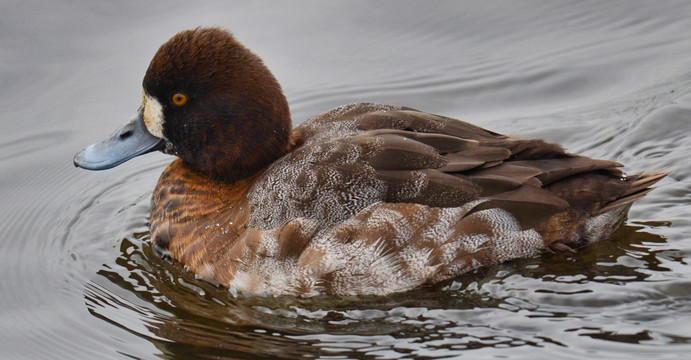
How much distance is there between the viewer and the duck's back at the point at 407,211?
17.8ft

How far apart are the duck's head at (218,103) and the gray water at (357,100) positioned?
80cm

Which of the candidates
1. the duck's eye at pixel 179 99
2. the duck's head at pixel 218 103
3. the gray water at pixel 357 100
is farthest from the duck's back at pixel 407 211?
the duck's eye at pixel 179 99

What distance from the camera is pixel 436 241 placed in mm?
5434

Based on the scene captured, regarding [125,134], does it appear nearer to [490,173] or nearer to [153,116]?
[153,116]

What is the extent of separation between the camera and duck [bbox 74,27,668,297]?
17.8 feet

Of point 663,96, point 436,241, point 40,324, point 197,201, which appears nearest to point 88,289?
point 40,324

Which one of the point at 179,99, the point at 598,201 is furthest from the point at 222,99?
the point at 598,201

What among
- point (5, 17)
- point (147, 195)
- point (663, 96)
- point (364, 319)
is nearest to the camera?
point (364, 319)

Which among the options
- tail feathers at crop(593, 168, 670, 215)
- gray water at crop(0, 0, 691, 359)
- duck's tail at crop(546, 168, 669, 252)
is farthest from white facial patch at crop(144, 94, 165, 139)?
tail feathers at crop(593, 168, 670, 215)

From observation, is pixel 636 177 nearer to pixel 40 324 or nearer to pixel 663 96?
pixel 663 96

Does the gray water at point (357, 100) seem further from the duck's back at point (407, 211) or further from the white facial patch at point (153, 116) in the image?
the white facial patch at point (153, 116)

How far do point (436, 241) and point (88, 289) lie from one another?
2163 millimetres

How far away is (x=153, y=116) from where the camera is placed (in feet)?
20.0

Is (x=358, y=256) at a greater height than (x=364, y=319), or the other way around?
(x=358, y=256)
